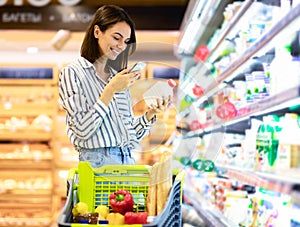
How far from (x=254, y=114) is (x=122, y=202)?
1790mm

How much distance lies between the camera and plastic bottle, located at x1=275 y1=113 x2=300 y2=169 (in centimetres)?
310

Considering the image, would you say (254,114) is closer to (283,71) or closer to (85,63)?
(283,71)

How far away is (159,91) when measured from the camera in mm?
2561

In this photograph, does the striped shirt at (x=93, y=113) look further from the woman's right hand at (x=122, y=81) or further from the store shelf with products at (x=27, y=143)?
the store shelf with products at (x=27, y=143)

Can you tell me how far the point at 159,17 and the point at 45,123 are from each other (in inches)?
157

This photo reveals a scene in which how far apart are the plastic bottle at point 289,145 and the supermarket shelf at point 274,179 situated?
4.1 inches

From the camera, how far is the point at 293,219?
3.33 m

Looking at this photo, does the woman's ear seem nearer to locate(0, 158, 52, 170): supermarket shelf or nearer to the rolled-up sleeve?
the rolled-up sleeve

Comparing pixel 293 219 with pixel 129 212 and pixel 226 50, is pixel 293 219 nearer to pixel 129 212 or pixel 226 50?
pixel 129 212

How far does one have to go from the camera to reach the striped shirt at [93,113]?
2479 millimetres

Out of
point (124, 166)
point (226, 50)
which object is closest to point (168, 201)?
point (124, 166)

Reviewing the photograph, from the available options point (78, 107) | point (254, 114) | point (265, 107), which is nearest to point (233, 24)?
point (254, 114)

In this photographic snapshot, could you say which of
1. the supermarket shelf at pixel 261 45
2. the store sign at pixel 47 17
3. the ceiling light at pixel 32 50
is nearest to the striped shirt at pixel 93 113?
the supermarket shelf at pixel 261 45

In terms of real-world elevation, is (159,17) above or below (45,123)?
above
